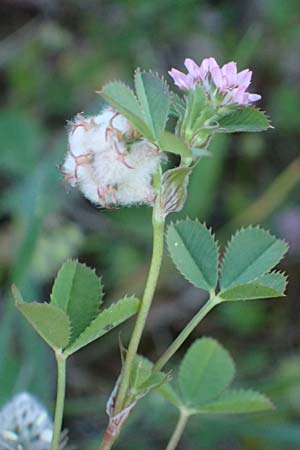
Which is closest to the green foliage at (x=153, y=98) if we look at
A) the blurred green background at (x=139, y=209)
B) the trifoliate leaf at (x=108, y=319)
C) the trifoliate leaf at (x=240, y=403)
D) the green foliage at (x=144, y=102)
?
the green foliage at (x=144, y=102)

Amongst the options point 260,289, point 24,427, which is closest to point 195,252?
point 260,289

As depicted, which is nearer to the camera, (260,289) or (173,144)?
(173,144)

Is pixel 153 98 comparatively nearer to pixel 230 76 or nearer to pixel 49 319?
pixel 230 76

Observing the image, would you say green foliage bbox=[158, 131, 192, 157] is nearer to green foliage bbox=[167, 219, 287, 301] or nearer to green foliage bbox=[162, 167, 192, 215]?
green foliage bbox=[162, 167, 192, 215]

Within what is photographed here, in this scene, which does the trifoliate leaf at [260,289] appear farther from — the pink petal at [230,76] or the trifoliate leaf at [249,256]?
the pink petal at [230,76]

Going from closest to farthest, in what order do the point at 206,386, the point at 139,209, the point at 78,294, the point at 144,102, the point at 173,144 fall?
the point at 173,144 < the point at 144,102 < the point at 78,294 < the point at 206,386 < the point at 139,209

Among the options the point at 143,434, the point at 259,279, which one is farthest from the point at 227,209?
the point at 259,279

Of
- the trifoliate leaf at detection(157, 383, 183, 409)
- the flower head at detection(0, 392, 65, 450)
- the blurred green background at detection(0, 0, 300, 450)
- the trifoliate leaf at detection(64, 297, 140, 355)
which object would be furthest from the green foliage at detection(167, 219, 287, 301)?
the blurred green background at detection(0, 0, 300, 450)

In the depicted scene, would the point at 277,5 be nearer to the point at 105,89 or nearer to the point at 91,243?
the point at 91,243
